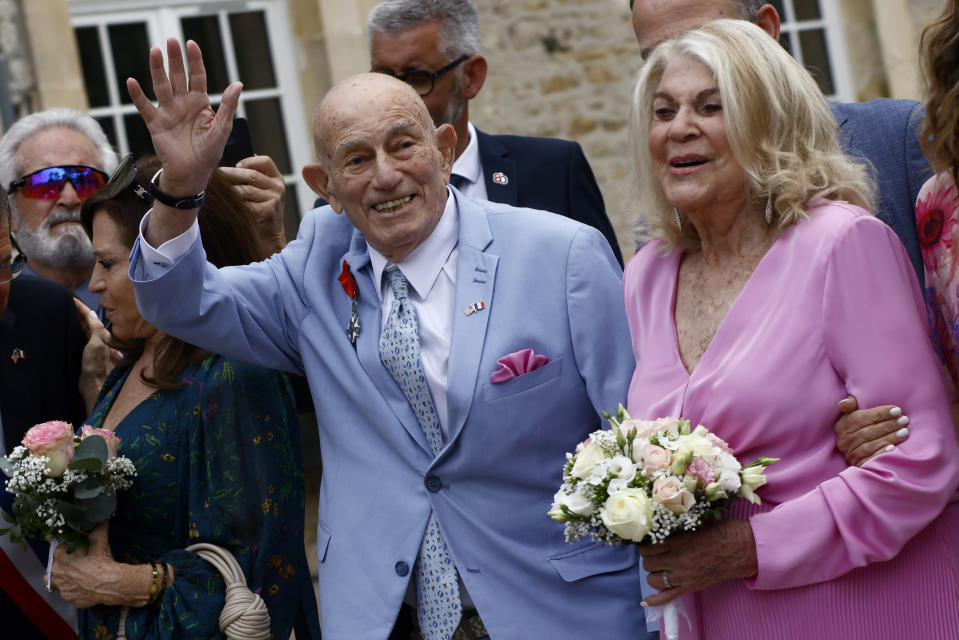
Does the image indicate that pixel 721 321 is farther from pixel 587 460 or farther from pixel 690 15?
pixel 690 15

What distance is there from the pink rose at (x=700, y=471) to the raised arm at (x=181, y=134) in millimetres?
1446

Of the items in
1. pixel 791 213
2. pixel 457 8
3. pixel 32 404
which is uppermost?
pixel 457 8

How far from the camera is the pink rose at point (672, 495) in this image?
2537 mm

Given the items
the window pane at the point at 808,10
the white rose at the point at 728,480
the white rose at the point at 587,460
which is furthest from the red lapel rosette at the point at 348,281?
the window pane at the point at 808,10

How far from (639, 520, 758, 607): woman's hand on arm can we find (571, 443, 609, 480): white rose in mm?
218

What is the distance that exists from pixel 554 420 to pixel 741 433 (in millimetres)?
509

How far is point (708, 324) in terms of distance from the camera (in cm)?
293

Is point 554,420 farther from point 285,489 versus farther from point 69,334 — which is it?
point 69,334

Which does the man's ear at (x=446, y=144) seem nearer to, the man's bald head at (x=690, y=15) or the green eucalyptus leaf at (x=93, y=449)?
the man's bald head at (x=690, y=15)

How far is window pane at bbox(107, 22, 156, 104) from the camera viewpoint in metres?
8.87

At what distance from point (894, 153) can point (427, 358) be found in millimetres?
1418

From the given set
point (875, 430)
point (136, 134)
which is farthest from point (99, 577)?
point (136, 134)

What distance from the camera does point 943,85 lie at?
9.04 feet

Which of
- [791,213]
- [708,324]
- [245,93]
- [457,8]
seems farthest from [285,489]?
[245,93]
